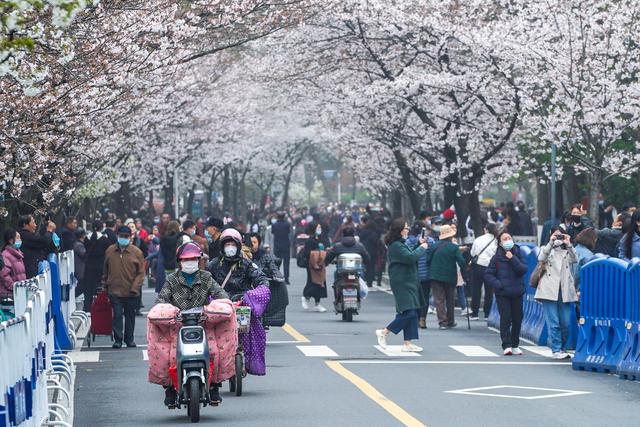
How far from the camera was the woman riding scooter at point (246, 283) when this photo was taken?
15.6 metres

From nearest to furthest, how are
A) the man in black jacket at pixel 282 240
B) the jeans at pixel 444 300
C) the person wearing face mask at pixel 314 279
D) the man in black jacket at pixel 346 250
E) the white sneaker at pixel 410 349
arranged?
1. the white sneaker at pixel 410 349
2. the jeans at pixel 444 300
3. the man in black jacket at pixel 346 250
4. the person wearing face mask at pixel 314 279
5. the man in black jacket at pixel 282 240

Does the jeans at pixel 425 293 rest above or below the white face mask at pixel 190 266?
below

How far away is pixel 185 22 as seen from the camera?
24.0 m

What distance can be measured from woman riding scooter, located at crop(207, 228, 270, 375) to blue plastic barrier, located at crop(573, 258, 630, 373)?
4334 mm

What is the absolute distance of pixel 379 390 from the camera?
1582 cm

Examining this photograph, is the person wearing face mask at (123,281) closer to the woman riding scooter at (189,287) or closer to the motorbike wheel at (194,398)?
the woman riding scooter at (189,287)

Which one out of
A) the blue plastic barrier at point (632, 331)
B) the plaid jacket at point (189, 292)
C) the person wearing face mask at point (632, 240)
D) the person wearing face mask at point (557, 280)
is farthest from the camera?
the person wearing face mask at point (557, 280)

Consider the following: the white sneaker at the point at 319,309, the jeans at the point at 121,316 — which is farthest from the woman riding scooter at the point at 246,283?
the white sneaker at the point at 319,309

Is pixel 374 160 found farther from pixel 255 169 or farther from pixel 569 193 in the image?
pixel 255 169

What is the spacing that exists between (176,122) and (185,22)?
26490 mm

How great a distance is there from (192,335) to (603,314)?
252 inches

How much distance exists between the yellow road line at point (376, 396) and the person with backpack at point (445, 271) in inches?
236

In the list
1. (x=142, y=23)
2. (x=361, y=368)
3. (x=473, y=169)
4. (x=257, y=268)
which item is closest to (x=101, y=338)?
(x=142, y=23)

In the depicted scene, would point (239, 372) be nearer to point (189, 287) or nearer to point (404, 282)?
point (189, 287)
